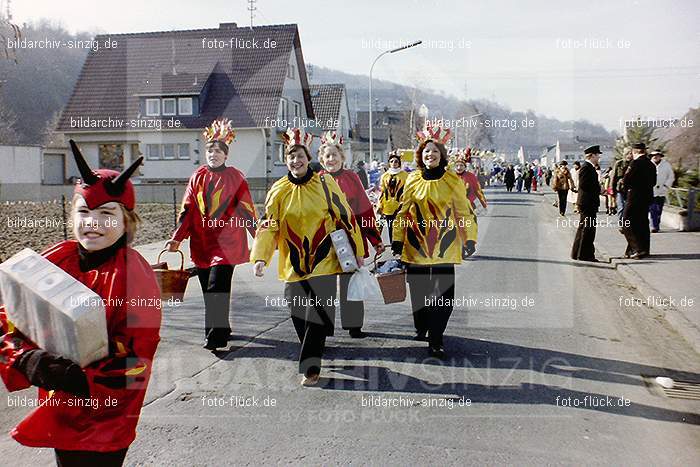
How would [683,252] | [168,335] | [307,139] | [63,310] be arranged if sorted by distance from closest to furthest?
[63,310] → [307,139] → [168,335] → [683,252]

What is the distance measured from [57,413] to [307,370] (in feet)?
9.29

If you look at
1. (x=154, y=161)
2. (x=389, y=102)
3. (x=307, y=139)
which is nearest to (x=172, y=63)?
(x=154, y=161)

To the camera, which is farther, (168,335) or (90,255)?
(168,335)

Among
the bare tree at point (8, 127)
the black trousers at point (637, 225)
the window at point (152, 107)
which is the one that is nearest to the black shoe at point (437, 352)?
the black trousers at point (637, 225)

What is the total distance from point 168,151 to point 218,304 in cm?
3476

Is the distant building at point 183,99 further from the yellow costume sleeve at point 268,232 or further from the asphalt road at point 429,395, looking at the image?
the yellow costume sleeve at point 268,232

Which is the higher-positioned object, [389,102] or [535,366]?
[389,102]

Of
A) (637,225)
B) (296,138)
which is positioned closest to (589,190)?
(637,225)

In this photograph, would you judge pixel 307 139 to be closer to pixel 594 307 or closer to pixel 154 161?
pixel 594 307

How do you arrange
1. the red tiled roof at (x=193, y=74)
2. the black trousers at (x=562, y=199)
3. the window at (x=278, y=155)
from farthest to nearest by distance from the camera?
the window at (x=278, y=155) → the red tiled roof at (x=193, y=74) → the black trousers at (x=562, y=199)

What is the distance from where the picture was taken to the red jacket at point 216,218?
649 centimetres

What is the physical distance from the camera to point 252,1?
131 feet

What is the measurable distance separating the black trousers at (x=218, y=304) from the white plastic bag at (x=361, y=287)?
1.52 m

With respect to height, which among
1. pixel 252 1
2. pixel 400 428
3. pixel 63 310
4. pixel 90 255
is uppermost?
pixel 252 1
